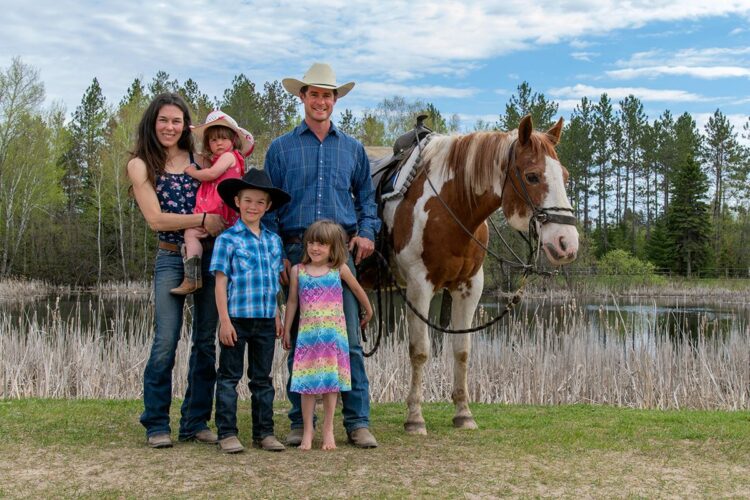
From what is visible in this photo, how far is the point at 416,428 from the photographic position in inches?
175

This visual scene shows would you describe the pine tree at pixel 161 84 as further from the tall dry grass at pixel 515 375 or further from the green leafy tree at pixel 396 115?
the tall dry grass at pixel 515 375

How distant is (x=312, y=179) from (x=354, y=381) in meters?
1.23

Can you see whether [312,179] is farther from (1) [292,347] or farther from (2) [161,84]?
(2) [161,84]

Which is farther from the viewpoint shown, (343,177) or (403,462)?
(343,177)

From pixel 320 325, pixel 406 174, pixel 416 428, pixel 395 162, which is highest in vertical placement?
pixel 395 162

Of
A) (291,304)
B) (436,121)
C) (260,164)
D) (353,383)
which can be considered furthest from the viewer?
(436,121)

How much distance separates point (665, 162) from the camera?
45469mm

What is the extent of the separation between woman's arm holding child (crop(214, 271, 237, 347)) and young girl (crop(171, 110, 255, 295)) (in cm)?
19

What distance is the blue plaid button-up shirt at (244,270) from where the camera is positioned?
3.65m

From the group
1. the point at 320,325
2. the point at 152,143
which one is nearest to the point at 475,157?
the point at 320,325

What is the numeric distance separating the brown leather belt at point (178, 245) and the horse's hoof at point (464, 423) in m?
2.14

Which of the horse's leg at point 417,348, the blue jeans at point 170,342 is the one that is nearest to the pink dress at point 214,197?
the blue jeans at point 170,342

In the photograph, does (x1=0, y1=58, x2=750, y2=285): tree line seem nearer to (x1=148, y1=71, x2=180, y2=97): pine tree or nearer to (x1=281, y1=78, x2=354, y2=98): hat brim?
(x1=148, y1=71, x2=180, y2=97): pine tree

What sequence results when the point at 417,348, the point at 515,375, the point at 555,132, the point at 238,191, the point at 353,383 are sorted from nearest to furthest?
the point at 238,191, the point at 353,383, the point at 555,132, the point at 417,348, the point at 515,375
